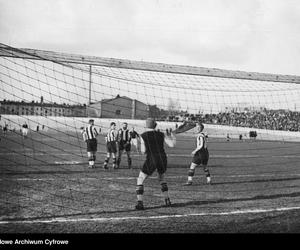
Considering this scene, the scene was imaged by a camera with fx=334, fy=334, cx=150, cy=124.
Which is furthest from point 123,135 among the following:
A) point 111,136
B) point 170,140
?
point 170,140

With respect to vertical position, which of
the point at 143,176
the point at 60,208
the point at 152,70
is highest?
the point at 152,70

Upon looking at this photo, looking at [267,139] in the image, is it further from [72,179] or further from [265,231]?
[265,231]

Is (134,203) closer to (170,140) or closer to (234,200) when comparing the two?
(170,140)

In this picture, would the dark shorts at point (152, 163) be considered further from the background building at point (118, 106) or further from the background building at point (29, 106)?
the background building at point (29, 106)

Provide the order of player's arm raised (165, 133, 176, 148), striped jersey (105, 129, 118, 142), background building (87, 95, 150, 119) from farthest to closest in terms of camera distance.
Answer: striped jersey (105, 129, 118, 142)
background building (87, 95, 150, 119)
player's arm raised (165, 133, 176, 148)

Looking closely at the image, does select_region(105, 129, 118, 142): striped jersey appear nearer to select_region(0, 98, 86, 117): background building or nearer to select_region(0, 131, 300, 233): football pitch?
select_region(0, 131, 300, 233): football pitch

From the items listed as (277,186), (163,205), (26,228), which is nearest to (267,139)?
(277,186)

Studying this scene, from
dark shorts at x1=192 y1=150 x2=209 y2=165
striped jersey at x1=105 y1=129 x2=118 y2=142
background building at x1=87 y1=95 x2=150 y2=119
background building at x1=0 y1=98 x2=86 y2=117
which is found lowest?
dark shorts at x1=192 y1=150 x2=209 y2=165

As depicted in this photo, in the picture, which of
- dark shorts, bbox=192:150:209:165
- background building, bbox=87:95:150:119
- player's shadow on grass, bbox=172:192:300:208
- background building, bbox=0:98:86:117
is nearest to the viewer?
background building, bbox=0:98:86:117

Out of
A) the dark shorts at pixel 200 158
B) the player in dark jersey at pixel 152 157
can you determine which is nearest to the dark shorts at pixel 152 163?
the player in dark jersey at pixel 152 157

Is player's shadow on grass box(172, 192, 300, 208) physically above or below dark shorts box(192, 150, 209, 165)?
below

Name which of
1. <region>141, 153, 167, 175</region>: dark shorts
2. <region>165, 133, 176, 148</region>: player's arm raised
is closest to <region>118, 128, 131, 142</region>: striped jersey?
<region>165, 133, 176, 148</region>: player's arm raised
